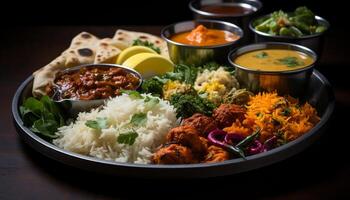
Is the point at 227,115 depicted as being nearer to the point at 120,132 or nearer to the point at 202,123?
the point at 202,123

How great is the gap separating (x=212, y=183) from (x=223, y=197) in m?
0.12

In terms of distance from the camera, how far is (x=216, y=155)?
2.84 metres

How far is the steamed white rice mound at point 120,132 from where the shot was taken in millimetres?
2924

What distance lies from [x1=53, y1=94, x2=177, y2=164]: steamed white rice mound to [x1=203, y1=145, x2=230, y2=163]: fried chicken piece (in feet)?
0.88

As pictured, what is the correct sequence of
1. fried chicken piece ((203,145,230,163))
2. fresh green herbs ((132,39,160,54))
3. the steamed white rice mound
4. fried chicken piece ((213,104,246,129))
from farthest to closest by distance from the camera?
1. fresh green herbs ((132,39,160,54))
2. fried chicken piece ((213,104,246,129))
3. the steamed white rice mound
4. fried chicken piece ((203,145,230,163))

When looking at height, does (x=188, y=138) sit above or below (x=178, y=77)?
above

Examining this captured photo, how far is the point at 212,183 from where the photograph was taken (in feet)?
9.11

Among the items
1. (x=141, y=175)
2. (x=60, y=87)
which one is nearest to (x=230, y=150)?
(x=141, y=175)

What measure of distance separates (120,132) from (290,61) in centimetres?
124

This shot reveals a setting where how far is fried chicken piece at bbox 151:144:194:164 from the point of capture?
9.11 feet

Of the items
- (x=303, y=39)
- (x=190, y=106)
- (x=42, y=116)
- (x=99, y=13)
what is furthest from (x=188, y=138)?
(x=99, y=13)

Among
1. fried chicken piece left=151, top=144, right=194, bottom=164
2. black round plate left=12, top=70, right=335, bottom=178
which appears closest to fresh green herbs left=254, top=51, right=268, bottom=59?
black round plate left=12, top=70, right=335, bottom=178

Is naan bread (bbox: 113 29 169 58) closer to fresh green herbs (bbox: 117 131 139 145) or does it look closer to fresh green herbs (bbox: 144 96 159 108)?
fresh green herbs (bbox: 144 96 159 108)

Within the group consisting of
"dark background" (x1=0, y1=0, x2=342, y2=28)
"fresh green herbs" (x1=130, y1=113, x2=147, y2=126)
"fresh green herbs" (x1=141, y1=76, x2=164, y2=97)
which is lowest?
"dark background" (x1=0, y1=0, x2=342, y2=28)
